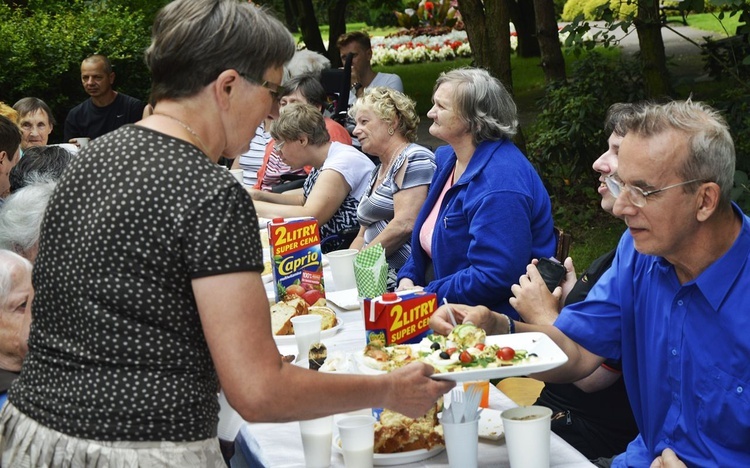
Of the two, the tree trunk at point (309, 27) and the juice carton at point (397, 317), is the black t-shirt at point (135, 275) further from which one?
the tree trunk at point (309, 27)

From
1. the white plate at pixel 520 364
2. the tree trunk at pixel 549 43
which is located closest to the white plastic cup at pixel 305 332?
the white plate at pixel 520 364

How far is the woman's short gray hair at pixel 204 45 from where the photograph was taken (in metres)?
1.83

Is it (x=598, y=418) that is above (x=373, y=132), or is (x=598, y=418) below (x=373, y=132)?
below

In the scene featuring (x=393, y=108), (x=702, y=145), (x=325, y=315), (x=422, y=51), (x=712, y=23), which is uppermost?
(x=702, y=145)

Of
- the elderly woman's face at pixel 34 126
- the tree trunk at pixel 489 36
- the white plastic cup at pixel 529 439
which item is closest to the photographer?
the white plastic cup at pixel 529 439

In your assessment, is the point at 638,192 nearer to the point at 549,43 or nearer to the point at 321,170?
the point at 321,170

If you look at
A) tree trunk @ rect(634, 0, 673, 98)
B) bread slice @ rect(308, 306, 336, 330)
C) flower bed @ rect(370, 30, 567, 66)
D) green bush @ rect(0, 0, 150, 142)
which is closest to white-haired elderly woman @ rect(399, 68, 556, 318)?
bread slice @ rect(308, 306, 336, 330)

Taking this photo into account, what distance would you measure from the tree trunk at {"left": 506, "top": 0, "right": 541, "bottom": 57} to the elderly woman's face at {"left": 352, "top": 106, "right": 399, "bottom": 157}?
589 inches

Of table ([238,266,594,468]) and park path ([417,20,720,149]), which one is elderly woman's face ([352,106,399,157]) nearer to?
table ([238,266,594,468])

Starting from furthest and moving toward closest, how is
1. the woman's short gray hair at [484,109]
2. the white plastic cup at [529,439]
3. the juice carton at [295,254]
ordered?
the woman's short gray hair at [484,109]
the juice carton at [295,254]
the white plastic cup at [529,439]

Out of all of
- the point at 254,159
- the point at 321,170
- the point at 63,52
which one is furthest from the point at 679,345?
the point at 63,52

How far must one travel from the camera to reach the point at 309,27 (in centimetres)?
1714

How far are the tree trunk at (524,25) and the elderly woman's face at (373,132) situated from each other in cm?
1495

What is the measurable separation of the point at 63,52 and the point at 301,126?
6.09 metres
